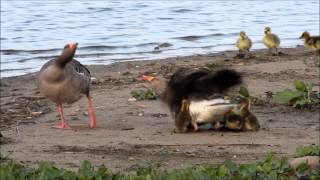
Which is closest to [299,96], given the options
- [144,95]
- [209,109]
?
[209,109]

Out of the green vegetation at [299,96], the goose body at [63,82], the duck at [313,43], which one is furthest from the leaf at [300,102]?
the duck at [313,43]

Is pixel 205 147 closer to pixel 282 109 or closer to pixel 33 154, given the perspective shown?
pixel 33 154

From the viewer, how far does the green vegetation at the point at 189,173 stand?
6098mm

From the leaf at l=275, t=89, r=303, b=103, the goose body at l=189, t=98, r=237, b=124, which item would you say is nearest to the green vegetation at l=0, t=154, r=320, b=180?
the goose body at l=189, t=98, r=237, b=124

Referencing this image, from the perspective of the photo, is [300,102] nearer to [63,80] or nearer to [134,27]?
[63,80]

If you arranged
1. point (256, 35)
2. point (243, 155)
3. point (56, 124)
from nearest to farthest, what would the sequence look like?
point (243, 155), point (56, 124), point (256, 35)

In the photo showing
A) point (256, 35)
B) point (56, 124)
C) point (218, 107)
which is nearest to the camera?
point (218, 107)

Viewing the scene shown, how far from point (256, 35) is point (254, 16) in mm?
3993

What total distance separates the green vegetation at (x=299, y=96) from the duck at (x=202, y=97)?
1.28m

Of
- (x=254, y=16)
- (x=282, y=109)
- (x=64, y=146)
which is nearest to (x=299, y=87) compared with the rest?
(x=282, y=109)

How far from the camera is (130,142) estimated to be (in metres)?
8.68

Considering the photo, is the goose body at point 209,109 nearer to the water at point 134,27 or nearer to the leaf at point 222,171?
the leaf at point 222,171

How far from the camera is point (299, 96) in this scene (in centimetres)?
1034

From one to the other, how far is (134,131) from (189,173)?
3.24 meters
